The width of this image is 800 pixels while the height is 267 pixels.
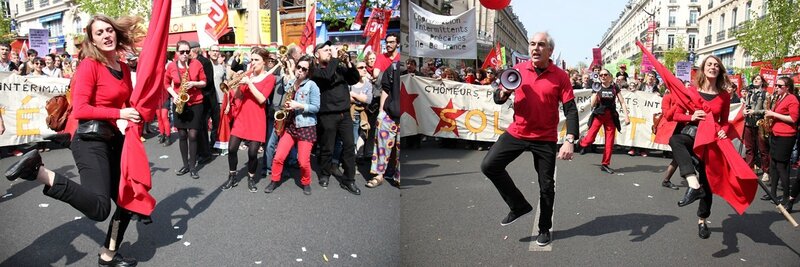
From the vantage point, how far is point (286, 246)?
430 centimetres

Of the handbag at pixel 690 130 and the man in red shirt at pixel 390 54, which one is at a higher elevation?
the man in red shirt at pixel 390 54

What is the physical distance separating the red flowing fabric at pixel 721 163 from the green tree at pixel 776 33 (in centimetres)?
2145

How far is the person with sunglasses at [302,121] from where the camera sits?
592 centimetres

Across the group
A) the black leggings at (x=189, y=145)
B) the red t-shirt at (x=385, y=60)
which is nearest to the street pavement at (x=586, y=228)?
the red t-shirt at (x=385, y=60)

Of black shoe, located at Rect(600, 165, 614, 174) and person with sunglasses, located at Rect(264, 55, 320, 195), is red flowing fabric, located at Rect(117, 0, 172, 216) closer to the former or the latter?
person with sunglasses, located at Rect(264, 55, 320, 195)

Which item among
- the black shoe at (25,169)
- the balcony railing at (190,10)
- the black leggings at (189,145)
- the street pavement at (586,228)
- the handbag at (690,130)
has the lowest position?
the street pavement at (586,228)

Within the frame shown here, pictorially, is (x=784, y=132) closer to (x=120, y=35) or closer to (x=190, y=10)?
(x=120, y=35)

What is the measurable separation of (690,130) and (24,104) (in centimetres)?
969

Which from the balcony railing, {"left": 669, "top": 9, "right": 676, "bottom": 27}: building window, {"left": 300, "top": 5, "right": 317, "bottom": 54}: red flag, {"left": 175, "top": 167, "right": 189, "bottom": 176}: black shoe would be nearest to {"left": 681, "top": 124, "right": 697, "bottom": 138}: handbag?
{"left": 300, "top": 5, "right": 317, "bottom": 54}: red flag

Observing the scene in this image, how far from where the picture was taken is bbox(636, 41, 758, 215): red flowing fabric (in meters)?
4.79

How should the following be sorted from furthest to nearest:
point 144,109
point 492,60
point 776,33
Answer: point 776,33
point 492,60
point 144,109

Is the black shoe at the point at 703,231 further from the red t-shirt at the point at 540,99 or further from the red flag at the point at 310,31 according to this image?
the red flag at the point at 310,31

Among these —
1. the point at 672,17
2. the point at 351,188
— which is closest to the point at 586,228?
the point at 351,188

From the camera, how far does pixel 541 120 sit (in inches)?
178
